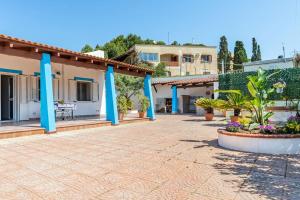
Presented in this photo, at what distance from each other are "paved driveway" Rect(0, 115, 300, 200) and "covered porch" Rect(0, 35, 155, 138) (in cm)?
204

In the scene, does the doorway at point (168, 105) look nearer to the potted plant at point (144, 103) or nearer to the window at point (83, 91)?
the potted plant at point (144, 103)

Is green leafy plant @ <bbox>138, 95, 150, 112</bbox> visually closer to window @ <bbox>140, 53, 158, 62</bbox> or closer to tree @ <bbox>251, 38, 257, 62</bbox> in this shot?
window @ <bbox>140, 53, 158, 62</bbox>

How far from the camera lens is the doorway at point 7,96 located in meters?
11.2

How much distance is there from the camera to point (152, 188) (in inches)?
149

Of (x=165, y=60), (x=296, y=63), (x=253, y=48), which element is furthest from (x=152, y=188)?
(x=253, y=48)

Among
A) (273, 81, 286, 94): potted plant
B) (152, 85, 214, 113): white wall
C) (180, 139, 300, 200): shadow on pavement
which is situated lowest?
(180, 139, 300, 200): shadow on pavement

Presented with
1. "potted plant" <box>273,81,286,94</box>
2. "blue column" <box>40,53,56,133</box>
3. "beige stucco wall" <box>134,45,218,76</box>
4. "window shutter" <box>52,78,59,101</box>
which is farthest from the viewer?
"beige stucco wall" <box>134,45,218,76</box>

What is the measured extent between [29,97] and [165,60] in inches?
1300

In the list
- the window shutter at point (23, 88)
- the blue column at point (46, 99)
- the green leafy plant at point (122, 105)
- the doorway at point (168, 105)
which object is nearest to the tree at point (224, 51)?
the doorway at point (168, 105)

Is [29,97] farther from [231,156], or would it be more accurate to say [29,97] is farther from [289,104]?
[289,104]

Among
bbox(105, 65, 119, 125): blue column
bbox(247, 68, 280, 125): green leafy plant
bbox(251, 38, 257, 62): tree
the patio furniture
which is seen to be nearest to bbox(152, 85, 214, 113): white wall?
bbox(105, 65, 119, 125): blue column

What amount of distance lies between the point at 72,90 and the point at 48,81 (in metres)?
5.07

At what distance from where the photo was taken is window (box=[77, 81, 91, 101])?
14852 mm

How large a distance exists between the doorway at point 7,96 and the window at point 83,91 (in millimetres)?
3998
